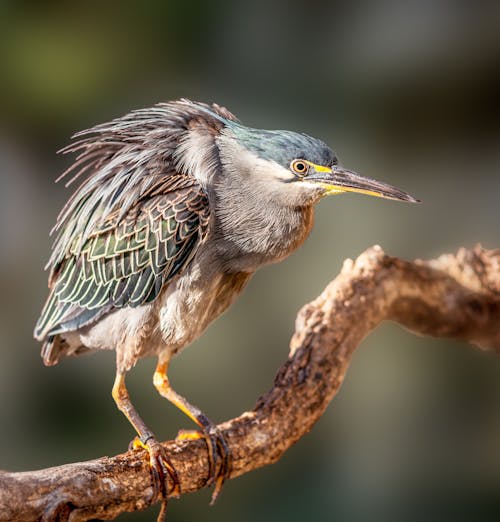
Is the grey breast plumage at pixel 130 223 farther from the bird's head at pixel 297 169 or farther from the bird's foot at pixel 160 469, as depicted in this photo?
the bird's foot at pixel 160 469

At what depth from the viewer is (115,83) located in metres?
2.28

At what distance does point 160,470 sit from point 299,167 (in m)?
0.60

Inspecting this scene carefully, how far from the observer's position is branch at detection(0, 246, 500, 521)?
4.08 ft

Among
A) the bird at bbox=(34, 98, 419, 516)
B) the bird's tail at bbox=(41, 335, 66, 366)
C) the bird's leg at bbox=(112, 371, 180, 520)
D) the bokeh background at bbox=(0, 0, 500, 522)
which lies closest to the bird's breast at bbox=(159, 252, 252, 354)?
the bird at bbox=(34, 98, 419, 516)

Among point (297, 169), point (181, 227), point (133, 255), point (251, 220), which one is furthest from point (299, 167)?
point (133, 255)

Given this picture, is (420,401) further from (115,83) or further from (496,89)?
(115,83)

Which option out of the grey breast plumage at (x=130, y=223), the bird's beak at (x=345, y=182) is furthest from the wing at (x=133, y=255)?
the bird's beak at (x=345, y=182)

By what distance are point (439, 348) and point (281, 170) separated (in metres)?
1.22

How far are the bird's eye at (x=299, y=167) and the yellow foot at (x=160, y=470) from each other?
0.55m

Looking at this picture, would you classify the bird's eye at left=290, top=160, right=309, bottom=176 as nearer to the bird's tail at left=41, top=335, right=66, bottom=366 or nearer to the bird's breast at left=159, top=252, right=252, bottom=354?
the bird's breast at left=159, top=252, right=252, bottom=354

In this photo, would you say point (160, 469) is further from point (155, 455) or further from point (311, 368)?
point (311, 368)

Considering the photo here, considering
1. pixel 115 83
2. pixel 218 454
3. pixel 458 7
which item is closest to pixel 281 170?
pixel 218 454

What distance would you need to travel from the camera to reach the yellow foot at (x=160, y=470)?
4.53 feet


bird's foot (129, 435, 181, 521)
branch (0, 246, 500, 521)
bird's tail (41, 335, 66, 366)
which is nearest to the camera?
branch (0, 246, 500, 521)
